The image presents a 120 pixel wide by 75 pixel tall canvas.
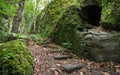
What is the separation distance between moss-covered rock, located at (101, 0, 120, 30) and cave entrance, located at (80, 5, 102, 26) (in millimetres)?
2268

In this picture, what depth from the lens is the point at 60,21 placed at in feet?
39.5

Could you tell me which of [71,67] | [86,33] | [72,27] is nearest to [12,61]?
[71,67]

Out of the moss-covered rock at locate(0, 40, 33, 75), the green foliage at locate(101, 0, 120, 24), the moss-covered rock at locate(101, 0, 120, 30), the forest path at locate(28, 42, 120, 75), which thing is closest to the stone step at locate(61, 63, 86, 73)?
the forest path at locate(28, 42, 120, 75)

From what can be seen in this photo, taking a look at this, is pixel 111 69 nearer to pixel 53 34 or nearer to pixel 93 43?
pixel 93 43

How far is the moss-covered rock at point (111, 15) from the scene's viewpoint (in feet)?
27.6

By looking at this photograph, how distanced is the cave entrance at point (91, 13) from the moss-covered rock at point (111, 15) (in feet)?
7.44

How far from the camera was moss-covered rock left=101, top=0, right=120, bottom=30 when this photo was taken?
331 inches

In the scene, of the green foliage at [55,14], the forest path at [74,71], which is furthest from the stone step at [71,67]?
the green foliage at [55,14]

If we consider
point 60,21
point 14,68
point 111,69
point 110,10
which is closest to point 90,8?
point 60,21

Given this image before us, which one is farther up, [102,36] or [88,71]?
[102,36]

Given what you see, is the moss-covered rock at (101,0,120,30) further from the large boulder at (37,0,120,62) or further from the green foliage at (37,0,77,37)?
the green foliage at (37,0,77,37)

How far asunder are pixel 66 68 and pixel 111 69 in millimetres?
2004

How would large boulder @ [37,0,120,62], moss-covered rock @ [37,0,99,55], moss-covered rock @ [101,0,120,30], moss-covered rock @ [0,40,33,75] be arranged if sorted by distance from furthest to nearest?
moss-covered rock @ [37,0,99,55] < moss-covered rock @ [101,0,120,30] < large boulder @ [37,0,120,62] < moss-covered rock @ [0,40,33,75]

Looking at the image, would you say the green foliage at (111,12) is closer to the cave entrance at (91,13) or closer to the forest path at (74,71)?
the cave entrance at (91,13)
